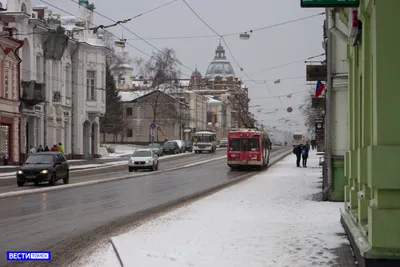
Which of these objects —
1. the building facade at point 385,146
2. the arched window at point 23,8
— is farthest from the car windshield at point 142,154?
the building facade at point 385,146

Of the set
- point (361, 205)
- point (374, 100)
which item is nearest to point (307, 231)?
point (361, 205)

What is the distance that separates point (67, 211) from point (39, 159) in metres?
12.9

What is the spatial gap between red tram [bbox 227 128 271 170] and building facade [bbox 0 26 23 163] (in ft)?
53.1

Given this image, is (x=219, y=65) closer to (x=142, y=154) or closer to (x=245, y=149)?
(x=142, y=154)

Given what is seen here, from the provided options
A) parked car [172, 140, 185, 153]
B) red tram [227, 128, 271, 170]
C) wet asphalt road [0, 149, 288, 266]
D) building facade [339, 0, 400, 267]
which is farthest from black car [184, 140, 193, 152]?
building facade [339, 0, 400, 267]

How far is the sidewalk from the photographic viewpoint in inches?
367

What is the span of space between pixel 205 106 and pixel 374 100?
388ft

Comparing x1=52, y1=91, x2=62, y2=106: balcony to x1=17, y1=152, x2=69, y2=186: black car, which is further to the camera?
x1=52, y1=91, x2=62, y2=106: balcony

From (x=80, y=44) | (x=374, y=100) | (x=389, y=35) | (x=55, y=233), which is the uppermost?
(x=80, y=44)

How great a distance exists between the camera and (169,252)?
32.6 feet

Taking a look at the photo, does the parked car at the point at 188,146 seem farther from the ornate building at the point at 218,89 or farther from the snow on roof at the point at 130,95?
the snow on roof at the point at 130,95

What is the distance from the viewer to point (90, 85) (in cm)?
6231

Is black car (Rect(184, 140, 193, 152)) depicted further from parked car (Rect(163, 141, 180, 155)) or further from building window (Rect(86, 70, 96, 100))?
building window (Rect(86, 70, 96, 100))

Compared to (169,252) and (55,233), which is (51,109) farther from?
(169,252)
